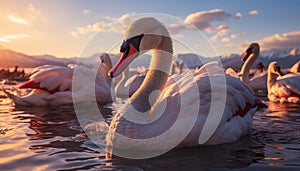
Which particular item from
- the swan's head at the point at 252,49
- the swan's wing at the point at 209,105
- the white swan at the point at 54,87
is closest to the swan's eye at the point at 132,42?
the swan's wing at the point at 209,105

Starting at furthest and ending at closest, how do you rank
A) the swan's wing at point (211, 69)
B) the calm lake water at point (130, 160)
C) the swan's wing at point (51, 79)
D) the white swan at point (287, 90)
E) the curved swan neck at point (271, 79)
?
the curved swan neck at point (271, 79) → the white swan at point (287, 90) → the swan's wing at point (51, 79) → the swan's wing at point (211, 69) → the calm lake water at point (130, 160)

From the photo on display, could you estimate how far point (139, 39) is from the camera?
4.63 meters

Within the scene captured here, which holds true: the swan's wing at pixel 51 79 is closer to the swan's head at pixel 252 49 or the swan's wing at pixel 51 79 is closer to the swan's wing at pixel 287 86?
the swan's wing at pixel 287 86

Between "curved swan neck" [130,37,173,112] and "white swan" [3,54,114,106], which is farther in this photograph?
"white swan" [3,54,114,106]

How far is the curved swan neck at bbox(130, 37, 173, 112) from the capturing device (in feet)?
15.4

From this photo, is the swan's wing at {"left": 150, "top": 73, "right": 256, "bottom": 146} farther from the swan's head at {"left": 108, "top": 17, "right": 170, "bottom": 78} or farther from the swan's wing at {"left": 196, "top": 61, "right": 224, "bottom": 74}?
the swan's head at {"left": 108, "top": 17, "right": 170, "bottom": 78}

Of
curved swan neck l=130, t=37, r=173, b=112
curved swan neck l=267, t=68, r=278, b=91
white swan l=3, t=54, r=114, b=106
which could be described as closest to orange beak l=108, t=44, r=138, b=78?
curved swan neck l=130, t=37, r=173, b=112

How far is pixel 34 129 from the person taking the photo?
225 inches

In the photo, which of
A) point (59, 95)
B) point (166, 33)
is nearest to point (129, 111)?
point (166, 33)

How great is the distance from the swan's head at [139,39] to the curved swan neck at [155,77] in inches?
4.3

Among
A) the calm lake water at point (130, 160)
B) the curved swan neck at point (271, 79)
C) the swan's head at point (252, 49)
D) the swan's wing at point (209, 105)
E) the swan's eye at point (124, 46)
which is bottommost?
the calm lake water at point (130, 160)

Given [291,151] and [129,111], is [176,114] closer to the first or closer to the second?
[129,111]

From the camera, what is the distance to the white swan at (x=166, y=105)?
4094 mm

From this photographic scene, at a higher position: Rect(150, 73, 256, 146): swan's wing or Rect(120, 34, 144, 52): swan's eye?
Rect(120, 34, 144, 52): swan's eye
